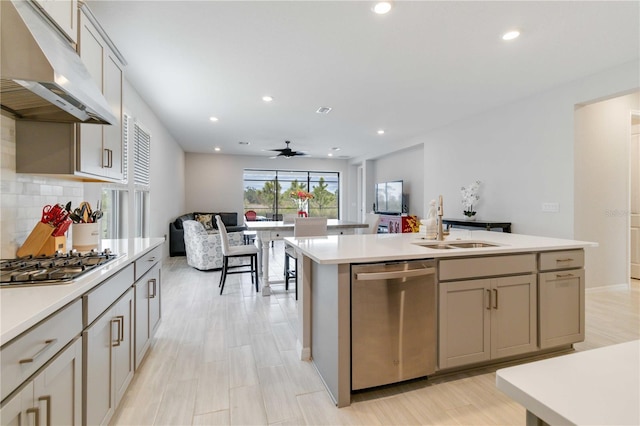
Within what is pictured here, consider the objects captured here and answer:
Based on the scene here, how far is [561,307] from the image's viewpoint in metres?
2.29

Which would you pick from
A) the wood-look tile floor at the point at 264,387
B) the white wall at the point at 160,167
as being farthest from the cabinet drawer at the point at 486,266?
the white wall at the point at 160,167

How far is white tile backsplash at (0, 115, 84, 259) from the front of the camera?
1.58m

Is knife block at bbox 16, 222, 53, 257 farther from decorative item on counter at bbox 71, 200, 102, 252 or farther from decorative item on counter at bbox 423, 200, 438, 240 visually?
decorative item on counter at bbox 423, 200, 438, 240

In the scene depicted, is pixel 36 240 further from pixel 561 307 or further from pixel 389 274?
pixel 561 307

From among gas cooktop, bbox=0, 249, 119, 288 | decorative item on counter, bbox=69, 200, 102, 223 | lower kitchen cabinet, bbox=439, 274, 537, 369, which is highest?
decorative item on counter, bbox=69, 200, 102, 223

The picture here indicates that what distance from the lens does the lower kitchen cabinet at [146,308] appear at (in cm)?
198

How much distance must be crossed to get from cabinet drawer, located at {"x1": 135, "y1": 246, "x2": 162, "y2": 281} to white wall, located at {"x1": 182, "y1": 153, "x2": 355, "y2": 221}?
695cm

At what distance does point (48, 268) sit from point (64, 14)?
1315 millimetres

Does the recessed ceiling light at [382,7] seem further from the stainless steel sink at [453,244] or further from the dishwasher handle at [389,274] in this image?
the dishwasher handle at [389,274]

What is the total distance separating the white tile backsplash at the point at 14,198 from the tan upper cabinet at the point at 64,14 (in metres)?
0.56

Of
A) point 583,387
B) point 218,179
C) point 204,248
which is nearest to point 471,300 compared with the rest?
point 583,387

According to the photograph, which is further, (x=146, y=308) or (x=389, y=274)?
(x=146, y=308)

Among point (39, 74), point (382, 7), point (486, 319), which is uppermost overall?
point (382, 7)

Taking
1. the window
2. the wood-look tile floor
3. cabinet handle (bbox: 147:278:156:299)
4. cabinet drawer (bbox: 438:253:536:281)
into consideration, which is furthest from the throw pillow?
cabinet drawer (bbox: 438:253:536:281)
